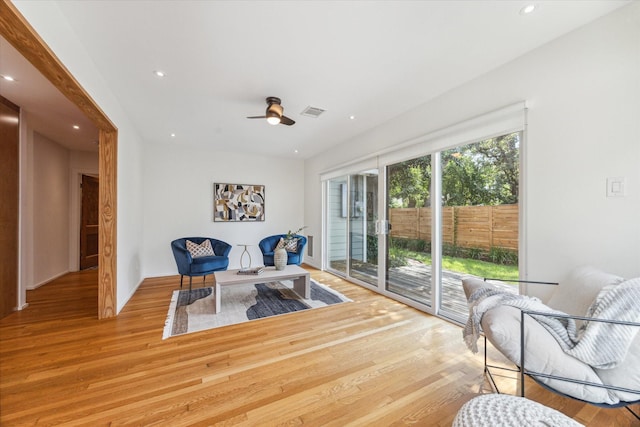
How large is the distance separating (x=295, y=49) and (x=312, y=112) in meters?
1.31

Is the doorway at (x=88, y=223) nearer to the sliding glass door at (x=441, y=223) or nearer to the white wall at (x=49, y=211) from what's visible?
the white wall at (x=49, y=211)

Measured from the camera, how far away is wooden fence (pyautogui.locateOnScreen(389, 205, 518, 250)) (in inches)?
96.1

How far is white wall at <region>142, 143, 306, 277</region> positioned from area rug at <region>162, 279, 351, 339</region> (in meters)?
1.48

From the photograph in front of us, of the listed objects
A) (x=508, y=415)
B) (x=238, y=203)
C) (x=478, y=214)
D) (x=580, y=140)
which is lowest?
(x=508, y=415)

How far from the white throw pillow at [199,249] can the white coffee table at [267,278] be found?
97 cm

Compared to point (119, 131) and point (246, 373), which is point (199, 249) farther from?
point (246, 373)

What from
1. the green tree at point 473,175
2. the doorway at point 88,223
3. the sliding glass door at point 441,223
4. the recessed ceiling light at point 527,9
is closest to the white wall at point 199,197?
the doorway at point 88,223

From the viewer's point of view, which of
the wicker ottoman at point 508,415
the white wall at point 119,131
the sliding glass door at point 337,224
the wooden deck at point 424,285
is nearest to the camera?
the wicker ottoman at point 508,415

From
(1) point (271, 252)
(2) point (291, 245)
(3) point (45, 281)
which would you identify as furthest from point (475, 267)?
(3) point (45, 281)

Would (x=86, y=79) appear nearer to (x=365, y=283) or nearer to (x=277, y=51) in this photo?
(x=277, y=51)

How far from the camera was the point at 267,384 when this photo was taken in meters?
1.81

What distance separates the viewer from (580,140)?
6.33 ft

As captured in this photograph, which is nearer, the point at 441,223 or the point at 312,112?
the point at 441,223

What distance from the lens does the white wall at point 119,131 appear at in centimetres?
162
